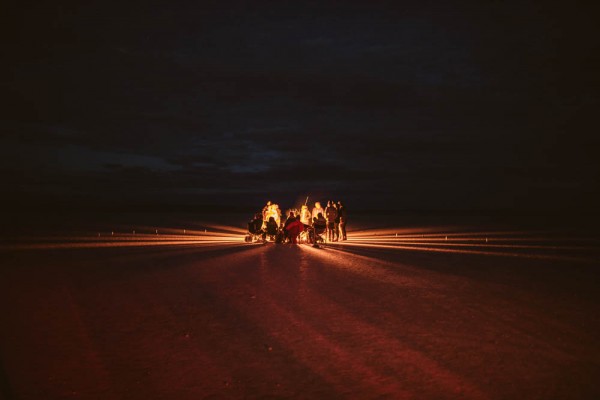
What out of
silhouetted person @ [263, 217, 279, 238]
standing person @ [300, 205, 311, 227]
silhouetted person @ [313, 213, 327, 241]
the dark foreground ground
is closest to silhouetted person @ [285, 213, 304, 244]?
silhouetted person @ [263, 217, 279, 238]

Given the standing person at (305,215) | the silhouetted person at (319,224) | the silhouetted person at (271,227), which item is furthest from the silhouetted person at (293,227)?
the standing person at (305,215)

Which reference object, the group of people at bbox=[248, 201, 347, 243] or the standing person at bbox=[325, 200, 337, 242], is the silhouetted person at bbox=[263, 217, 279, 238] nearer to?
the group of people at bbox=[248, 201, 347, 243]

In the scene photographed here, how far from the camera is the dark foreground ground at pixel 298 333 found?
19.1ft

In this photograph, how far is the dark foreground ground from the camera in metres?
5.81

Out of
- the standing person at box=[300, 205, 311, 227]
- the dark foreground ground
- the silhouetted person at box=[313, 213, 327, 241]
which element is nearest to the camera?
the dark foreground ground

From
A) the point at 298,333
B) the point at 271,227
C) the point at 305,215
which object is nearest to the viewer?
the point at 298,333

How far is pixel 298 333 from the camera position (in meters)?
7.91

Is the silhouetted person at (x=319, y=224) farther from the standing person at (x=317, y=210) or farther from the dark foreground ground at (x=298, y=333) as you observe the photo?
the dark foreground ground at (x=298, y=333)

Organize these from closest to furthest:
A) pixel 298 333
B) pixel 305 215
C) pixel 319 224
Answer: pixel 298 333 < pixel 319 224 < pixel 305 215

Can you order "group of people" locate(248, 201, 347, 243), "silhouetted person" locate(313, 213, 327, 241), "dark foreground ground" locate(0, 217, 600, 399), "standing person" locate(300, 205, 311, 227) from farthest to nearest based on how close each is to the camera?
"standing person" locate(300, 205, 311, 227) < "group of people" locate(248, 201, 347, 243) < "silhouetted person" locate(313, 213, 327, 241) < "dark foreground ground" locate(0, 217, 600, 399)

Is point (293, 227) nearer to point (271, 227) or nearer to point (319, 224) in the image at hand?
point (271, 227)

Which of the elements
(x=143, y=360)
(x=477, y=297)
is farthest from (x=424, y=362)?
(x=477, y=297)

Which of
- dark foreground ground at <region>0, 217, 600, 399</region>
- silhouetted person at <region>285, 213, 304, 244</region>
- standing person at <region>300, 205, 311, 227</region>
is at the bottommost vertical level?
dark foreground ground at <region>0, 217, 600, 399</region>

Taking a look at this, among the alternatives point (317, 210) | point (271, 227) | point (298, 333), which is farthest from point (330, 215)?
point (298, 333)
